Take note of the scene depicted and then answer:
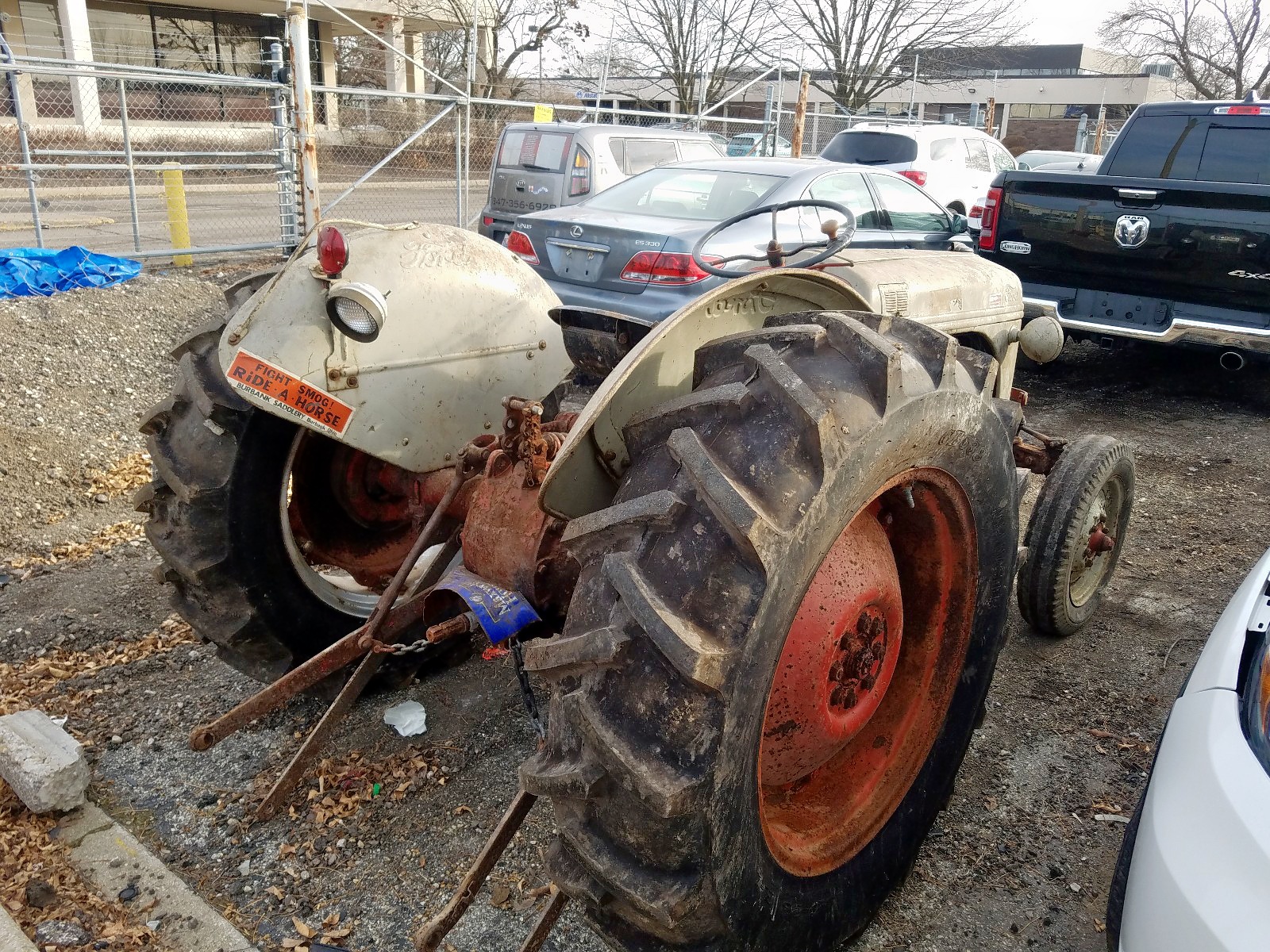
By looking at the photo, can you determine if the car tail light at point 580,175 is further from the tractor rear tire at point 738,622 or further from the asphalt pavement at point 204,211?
the tractor rear tire at point 738,622

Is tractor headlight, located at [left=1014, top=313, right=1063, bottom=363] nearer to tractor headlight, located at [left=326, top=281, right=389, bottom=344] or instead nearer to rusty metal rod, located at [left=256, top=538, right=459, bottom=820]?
rusty metal rod, located at [left=256, top=538, right=459, bottom=820]

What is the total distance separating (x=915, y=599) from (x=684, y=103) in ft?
87.5

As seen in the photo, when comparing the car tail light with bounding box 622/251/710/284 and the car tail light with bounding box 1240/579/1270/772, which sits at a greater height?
the car tail light with bounding box 622/251/710/284

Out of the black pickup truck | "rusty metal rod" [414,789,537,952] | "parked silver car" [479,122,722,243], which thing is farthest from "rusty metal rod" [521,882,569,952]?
"parked silver car" [479,122,722,243]

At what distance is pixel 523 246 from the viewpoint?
25.7ft

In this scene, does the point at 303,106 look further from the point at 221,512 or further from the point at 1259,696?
the point at 1259,696

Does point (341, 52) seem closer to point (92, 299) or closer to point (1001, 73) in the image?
point (92, 299)

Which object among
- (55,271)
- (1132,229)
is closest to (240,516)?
(1132,229)

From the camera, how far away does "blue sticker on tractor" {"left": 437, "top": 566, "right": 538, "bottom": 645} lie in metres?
2.35

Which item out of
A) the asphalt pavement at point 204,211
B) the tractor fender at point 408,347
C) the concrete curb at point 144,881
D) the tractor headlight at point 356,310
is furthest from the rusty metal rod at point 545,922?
the asphalt pavement at point 204,211

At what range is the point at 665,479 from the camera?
173cm

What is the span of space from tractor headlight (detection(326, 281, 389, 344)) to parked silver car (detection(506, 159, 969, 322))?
13.8 feet

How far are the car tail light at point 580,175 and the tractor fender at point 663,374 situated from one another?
9085 millimetres

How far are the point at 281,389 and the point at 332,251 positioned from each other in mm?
369
